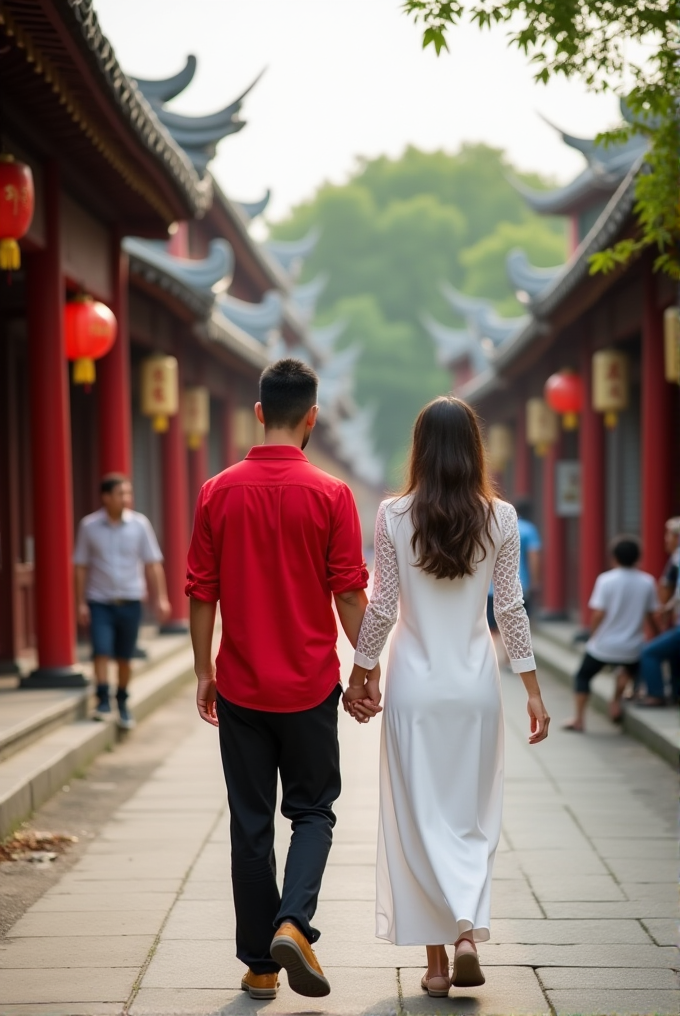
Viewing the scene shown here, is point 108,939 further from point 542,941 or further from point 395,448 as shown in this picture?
point 395,448

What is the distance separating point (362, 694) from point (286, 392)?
0.94 m

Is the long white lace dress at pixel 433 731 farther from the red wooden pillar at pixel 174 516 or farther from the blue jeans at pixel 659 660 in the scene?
the red wooden pillar at pixel 174 516

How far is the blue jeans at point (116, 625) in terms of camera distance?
9.10m

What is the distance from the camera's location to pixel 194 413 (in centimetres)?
1608

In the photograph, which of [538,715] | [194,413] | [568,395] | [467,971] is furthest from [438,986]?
[194,413]

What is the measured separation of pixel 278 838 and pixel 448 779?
2.53m

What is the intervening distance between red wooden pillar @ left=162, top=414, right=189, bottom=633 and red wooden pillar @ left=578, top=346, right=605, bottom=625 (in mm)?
4267

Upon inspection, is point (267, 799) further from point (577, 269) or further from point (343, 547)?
point (577, 269)

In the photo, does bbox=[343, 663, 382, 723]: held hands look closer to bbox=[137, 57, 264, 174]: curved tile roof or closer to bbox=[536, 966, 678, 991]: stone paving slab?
bbox=[536, 966, 678, 991]: stone paving slab

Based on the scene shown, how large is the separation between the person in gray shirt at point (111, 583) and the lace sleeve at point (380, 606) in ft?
16.2

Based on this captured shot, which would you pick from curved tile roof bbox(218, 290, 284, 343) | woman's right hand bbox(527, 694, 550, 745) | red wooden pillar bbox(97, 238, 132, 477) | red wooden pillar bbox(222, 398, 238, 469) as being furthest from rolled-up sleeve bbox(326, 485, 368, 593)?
curved tile roof bbox(218, 290, 284, 343)

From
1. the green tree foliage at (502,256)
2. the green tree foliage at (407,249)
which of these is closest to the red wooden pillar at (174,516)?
the green tree foliage at (407,249)

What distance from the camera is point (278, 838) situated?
6.54 m

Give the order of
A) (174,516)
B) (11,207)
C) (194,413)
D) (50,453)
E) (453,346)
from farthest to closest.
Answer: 1. (453,346)
2. (194,413)
3. (174,516)
4. (50,453)
5. (11,207)
